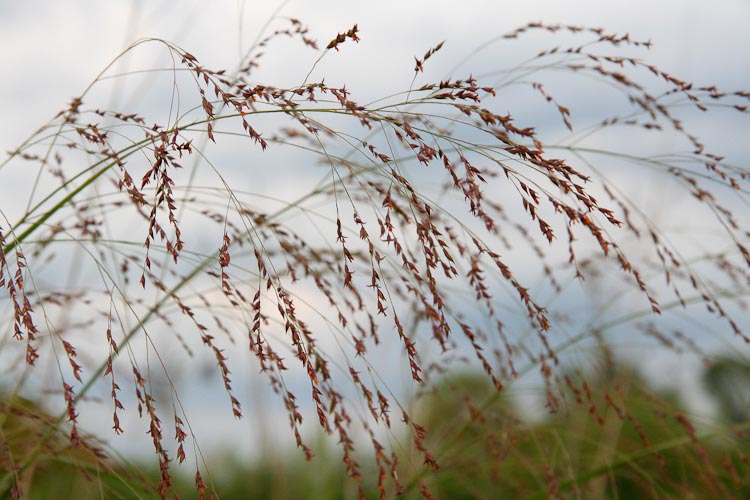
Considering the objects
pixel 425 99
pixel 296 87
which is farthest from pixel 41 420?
pixel 425 99

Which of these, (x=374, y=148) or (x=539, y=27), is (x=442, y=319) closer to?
(x=374, y=148)

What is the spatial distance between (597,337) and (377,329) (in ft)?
4.01

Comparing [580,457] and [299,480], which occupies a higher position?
[299,480]

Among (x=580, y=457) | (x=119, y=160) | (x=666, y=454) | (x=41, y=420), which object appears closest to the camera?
(x=119, y=160)

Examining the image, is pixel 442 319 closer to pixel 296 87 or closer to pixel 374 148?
pixel 374 148

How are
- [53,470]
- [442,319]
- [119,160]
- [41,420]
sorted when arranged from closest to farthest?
[442,319], [119,160], [41,420], [53,470]

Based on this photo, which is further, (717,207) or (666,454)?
(666,454)

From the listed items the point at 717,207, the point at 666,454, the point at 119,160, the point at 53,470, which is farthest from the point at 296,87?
the point at 666,454

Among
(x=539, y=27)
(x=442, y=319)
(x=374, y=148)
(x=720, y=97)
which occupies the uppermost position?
(x=539, y=27)

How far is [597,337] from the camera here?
3.02 m

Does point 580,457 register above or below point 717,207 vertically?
below

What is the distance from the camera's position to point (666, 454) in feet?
16.9

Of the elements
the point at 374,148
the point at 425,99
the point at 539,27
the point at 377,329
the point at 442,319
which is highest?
the point at 539,27

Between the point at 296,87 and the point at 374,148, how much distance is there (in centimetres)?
22
